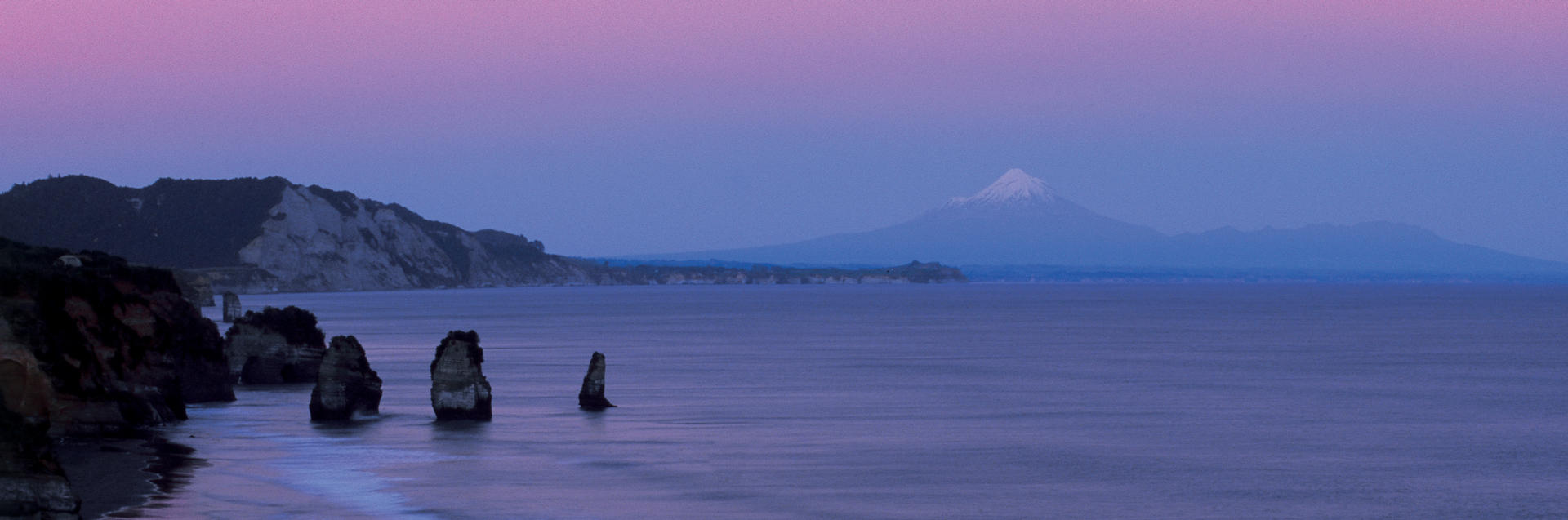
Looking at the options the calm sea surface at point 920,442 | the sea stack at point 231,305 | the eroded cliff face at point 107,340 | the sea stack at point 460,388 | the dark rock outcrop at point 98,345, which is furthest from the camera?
the sea stack at point 231,305

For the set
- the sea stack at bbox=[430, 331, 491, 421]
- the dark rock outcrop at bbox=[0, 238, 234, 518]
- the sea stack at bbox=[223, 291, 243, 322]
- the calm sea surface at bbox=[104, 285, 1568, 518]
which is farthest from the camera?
the sea stack at bbox=[223, 291, 243, 322]

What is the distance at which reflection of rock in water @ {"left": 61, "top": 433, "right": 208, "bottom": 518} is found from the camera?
33.2 m

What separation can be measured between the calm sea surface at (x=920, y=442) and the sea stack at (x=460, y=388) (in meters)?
0.97

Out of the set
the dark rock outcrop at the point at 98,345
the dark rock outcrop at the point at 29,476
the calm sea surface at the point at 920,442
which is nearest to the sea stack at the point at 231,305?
the calm sea surface at the point at 920,442

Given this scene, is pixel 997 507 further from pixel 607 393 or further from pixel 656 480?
pixel 607 393

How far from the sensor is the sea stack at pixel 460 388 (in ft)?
165

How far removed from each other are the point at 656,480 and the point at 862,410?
20437 millimetres

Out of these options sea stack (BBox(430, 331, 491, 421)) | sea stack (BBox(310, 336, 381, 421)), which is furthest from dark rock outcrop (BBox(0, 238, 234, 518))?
sea stack (BBox(430, 331, 491, 421))

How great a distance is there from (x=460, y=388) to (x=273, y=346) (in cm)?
2215

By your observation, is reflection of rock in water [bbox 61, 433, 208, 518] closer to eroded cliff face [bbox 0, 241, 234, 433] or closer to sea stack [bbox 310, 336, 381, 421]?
eroded cliff face [bbox 0, 241, 234, 433]

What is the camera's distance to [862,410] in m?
59.2

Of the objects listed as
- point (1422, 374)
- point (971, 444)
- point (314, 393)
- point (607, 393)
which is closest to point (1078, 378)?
point (1422, 374)

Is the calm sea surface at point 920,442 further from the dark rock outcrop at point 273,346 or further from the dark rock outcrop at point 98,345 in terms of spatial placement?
the dark rock outcrop at point 273,346

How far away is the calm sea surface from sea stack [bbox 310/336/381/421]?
977mm
